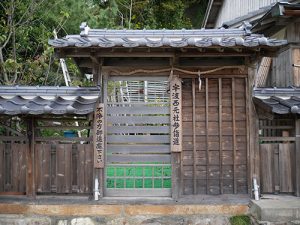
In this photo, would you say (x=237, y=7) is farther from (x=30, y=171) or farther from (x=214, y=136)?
(x=30, y=171)

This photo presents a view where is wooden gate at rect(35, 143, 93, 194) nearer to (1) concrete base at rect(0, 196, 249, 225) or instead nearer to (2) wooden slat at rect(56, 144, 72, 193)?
(2) wooden slat at rect(56, 144, 72, 193)

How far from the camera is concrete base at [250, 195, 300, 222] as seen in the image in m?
6.74

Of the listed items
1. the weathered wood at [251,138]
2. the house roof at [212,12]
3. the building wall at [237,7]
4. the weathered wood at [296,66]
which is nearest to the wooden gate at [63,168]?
the weathered wood at [251,138]

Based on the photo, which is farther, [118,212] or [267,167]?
[267,167]

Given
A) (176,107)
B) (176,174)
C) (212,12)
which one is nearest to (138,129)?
(176,107)

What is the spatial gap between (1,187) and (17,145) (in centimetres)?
98

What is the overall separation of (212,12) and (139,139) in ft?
48.0

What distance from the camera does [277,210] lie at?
6.77 metres

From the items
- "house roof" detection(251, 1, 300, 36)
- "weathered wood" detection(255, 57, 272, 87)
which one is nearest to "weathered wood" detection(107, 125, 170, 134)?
"house roof" detection(251, 1, 300, 36)

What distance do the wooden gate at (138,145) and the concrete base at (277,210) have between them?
6.19ft

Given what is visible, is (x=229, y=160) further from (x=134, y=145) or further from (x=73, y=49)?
(x=73, y=49)

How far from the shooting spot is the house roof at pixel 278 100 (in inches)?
280

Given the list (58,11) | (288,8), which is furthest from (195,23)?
(288,8)

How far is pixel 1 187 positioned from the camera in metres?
7.72
